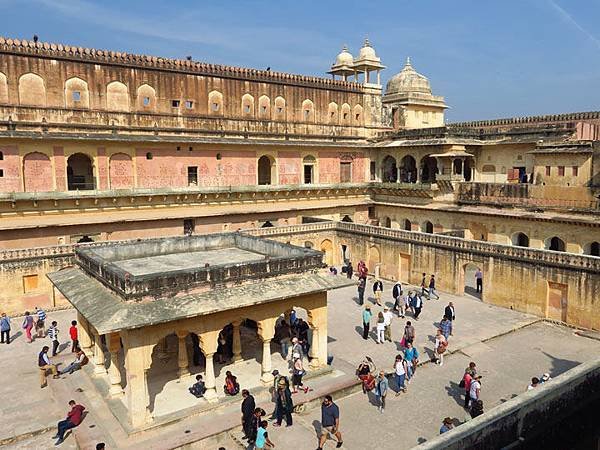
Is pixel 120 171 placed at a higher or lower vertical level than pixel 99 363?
higher

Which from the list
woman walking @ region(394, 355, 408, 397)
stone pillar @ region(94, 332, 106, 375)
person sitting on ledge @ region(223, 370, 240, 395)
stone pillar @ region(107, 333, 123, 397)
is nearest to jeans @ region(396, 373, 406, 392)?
woman walking @ region(394, 355, 408, 397)

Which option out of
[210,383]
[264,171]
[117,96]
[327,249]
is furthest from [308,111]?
[210,383]

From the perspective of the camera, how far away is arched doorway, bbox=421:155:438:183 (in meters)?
32.3

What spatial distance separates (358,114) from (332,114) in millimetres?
2278

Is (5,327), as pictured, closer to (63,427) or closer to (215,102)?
(63,427)

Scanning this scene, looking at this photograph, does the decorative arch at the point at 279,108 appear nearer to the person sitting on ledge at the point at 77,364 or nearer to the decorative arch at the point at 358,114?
the decorative arch at the point at 358,114

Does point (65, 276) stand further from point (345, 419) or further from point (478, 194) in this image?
point (478, 194)

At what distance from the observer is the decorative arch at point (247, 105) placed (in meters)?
29.1

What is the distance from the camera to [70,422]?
10.8 meters

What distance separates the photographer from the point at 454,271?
21984 millimetres

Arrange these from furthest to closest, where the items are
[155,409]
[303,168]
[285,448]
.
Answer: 1. [303,168]
2. [155,409]
3. [285,448]

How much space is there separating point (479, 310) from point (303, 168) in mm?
14826

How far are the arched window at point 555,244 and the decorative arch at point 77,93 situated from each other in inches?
884

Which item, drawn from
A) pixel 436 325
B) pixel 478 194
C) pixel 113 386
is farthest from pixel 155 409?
pixel 478 194
